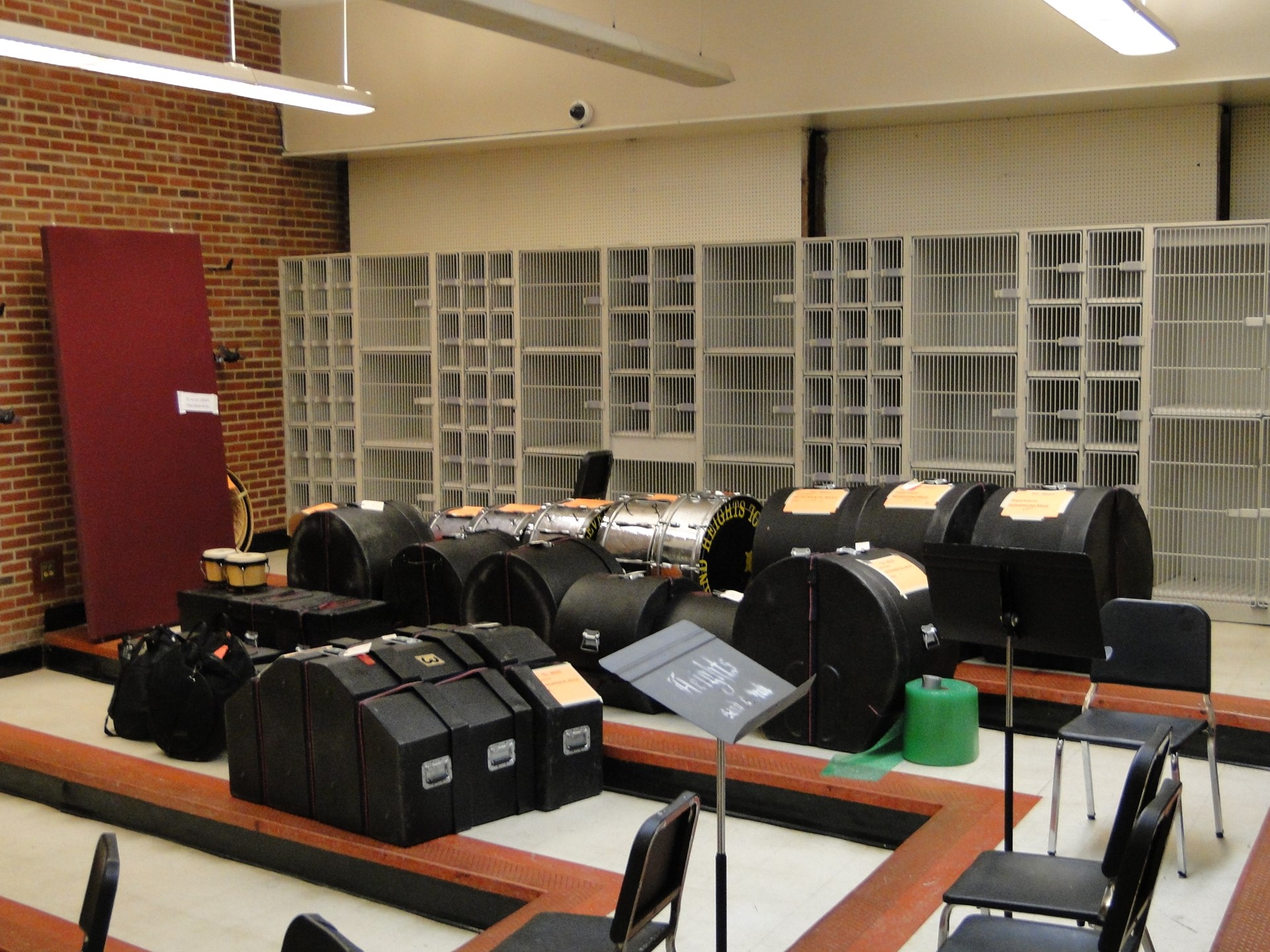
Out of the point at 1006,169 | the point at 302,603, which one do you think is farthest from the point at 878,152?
the point at 302,603

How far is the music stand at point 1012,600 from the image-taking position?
13.3 feet

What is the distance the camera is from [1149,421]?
729 cm

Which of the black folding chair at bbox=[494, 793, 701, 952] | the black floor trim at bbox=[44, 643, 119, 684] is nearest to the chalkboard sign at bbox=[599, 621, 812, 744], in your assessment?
the black folding chair at bbox=[494, 793, 701, 952]

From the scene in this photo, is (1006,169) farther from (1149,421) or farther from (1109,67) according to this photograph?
(1149,421)

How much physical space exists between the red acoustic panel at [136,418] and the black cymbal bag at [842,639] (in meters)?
4.31

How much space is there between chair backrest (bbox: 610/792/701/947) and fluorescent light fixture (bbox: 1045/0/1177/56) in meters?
3.67

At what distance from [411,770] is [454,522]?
123 inches

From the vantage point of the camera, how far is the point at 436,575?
6.94 metres

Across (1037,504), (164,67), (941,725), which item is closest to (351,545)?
(164,67)

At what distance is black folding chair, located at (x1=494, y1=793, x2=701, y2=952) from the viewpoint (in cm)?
287

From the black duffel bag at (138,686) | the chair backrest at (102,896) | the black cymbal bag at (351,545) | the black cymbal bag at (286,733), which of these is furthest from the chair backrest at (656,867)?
the black cymbal bag at (351,545)

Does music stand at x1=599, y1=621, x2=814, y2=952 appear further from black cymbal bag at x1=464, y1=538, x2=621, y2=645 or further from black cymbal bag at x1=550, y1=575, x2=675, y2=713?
black cymbal bag at x1=464, y1=538, x2=621, y2=645

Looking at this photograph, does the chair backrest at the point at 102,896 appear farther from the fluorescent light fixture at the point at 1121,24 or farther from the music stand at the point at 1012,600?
the fluorescent light fixture at the point at 1121,24

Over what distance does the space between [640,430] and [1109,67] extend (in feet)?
12.6
